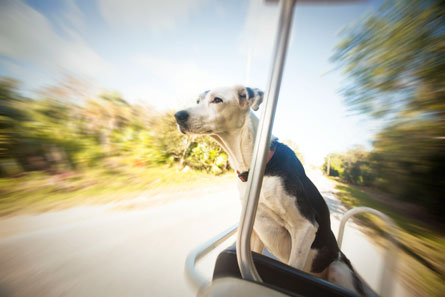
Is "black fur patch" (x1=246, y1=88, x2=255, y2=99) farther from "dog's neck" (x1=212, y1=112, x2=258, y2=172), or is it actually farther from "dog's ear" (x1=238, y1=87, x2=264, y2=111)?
"dog's neck" (x1=212, y1=112, x2=258, y2=172)

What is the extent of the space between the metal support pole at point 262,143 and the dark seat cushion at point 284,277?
1.6 inches

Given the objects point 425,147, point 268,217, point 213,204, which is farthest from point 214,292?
point 213,204

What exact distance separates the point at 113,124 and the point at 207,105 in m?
3.76

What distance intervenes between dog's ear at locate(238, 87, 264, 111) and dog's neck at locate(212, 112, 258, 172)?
0.26 ft

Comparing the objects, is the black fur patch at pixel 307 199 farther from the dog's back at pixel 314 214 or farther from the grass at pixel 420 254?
the grass at pixel 420 254

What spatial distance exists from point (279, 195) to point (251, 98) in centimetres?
78

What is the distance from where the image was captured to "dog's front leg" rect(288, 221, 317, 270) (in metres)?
1.00

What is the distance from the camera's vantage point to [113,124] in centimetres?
388

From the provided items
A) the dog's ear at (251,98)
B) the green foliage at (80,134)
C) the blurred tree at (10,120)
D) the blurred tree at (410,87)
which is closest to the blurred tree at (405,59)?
the blurred tree at (410,87)

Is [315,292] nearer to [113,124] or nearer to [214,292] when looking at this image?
[214,292]

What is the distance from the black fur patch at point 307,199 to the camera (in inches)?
41.6

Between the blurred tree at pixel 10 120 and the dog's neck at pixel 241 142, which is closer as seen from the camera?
the dog's neck at pixel 241 142

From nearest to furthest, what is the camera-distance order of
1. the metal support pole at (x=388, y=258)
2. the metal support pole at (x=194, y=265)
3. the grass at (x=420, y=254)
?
the metal support pole at (x=194, y=265) < the metal support pole at (x=388, y=258) < the grass at (x=420, y=254)

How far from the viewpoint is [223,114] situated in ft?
4.13
